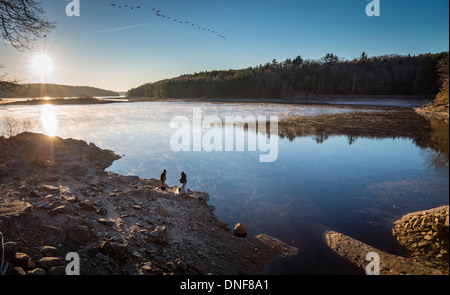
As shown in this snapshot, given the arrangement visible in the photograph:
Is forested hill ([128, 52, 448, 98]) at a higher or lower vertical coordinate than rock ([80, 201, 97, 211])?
higher

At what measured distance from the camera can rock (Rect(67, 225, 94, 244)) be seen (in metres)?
6.00

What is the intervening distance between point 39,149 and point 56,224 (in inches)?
471

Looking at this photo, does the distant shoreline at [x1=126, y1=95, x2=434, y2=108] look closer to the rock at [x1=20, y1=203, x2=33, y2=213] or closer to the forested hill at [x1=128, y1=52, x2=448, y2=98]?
the forested hill at [x1=128, y1=52, x2=448, y2=98]

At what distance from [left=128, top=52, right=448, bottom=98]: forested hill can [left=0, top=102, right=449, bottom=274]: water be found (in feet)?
285

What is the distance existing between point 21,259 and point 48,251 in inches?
20.1

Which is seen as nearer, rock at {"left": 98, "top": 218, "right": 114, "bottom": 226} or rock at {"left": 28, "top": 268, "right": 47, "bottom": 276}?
rock at {"left": 28, "top": 268, "right": 47, "bottom": 276}

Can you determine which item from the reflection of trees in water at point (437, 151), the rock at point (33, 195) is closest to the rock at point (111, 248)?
the rock at point (33, 195)

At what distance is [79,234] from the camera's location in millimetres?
6074

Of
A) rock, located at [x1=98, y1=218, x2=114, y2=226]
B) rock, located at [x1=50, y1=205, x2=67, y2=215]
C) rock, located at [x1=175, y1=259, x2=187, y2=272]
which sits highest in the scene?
rock, located at [x1=50, y1=205, x2=67, y2=215]

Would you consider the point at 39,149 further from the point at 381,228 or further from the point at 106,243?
the point at 381,228

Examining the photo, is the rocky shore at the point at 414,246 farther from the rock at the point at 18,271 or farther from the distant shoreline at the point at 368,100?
the distant shoreline at the point at 368,100

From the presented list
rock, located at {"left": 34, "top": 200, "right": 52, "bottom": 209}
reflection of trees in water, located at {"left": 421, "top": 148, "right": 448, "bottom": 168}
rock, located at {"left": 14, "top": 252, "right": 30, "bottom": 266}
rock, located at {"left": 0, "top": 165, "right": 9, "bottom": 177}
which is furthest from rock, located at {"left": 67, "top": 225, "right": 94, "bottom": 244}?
reflection of trees in water, located at {"left": 421, "top": 148, "right": 448, "bottom": 168}
